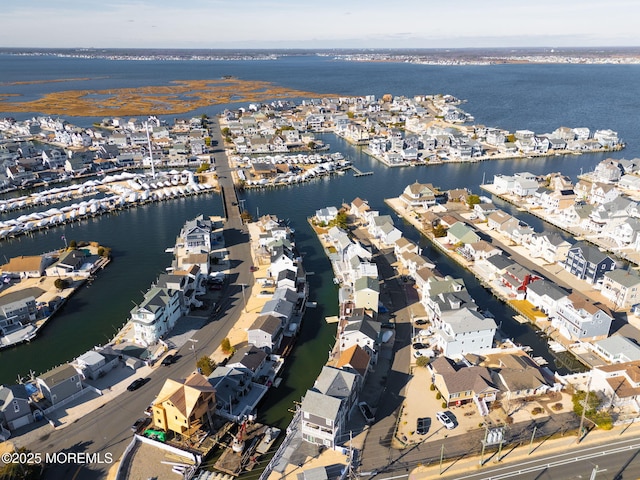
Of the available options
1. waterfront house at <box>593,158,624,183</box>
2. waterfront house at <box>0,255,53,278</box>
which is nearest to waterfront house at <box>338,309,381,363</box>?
waterfront house at <box>0,255,53,278</box>

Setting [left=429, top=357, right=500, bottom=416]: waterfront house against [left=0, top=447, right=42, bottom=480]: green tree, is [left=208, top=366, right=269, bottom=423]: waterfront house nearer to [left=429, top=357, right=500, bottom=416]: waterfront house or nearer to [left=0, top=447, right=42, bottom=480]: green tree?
[left=0, top=447, right=42, bottom=480]: green tree

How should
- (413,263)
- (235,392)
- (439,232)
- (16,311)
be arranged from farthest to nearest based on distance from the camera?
1. (439,232)
2. (413,263)
3. (16,311)
4. (235,392)

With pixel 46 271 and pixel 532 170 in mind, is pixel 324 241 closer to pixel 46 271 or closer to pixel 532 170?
pixel 46 271

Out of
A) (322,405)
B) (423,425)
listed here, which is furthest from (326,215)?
(322,405)

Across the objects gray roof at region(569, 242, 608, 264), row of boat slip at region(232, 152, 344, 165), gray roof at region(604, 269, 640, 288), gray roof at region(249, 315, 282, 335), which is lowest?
gray roof at region(249, 315, 282, 335)

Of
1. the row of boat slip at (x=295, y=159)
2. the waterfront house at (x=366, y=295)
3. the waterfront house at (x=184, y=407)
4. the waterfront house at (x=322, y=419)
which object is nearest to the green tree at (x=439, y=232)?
the waterfront house at (x=366, y=295)

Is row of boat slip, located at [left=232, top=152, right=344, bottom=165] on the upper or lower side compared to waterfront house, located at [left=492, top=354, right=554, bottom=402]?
upper

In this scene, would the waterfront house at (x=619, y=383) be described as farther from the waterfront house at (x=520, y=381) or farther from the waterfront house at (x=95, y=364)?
the waterfront house at (x=95, y=364)

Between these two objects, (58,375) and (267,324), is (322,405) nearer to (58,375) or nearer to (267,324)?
(267,324)

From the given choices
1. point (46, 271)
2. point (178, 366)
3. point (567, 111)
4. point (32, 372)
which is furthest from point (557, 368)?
point (567, 111)
